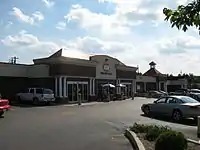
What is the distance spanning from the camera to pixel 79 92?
43.8 metres

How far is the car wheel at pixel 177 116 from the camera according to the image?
70.5ft

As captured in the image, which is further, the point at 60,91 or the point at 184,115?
the point at 60,91

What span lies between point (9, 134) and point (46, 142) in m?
2.85

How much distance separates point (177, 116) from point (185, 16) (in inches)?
639

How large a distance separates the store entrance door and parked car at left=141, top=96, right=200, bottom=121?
1865cm

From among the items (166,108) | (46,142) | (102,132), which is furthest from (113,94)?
(46,142)

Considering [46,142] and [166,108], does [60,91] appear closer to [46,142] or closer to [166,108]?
[166,108]

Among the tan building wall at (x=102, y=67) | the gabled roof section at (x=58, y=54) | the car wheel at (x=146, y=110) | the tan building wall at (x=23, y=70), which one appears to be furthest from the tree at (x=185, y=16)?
the tan building wall at (x=102, y=67)

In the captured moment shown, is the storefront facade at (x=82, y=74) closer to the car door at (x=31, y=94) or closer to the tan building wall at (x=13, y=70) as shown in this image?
the tan building wall at (x=13, y=70)

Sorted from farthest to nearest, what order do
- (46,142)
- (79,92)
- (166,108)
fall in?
(79,92) < (166,108) < (46,142)

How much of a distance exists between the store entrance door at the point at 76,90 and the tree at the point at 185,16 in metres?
35.1

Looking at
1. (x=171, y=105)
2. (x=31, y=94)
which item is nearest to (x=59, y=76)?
(x=31, y=94)

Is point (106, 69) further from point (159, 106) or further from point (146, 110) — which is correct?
point (159, 106)

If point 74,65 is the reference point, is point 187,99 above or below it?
below
